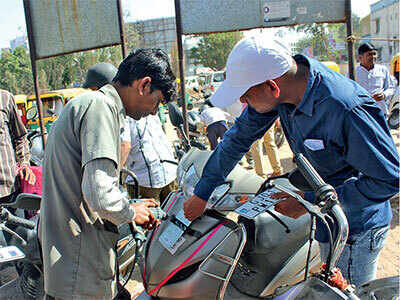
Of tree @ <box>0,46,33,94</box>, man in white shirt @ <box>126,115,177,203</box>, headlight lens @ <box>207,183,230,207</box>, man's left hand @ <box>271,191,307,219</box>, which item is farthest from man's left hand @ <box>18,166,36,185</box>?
tree @ <box>0,46,33,94</box>

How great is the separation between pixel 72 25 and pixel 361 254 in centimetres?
430

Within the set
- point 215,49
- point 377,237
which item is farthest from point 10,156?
point 215,49

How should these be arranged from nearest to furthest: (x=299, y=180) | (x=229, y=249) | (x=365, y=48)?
1. (x=299, y=180)
2. (x=229, y=249)
3. (x=365, y=48)

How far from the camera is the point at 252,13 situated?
4.01m

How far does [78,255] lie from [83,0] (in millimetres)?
3707

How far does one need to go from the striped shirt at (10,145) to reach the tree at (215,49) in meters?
46.2

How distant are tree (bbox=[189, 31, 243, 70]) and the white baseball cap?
4754cm

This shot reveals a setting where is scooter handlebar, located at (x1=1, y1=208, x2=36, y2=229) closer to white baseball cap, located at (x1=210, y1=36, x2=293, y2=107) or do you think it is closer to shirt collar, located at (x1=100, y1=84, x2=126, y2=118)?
shirt collar, located at (x1=100, y1=84, x2=126, y2=118)

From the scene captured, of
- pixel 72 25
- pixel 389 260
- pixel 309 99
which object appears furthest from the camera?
pixel 72 25

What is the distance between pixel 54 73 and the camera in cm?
2989

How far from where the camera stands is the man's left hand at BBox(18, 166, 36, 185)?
283cm

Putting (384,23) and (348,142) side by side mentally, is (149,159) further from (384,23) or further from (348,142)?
(384,23)

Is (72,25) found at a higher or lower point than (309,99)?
higher

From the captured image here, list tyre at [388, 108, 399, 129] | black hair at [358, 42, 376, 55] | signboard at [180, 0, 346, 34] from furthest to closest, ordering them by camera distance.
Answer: tyre at [388, 108, 399, 129], black hair at [358, 42, 376, 55], signboard at [180, 0, 346, 34]
